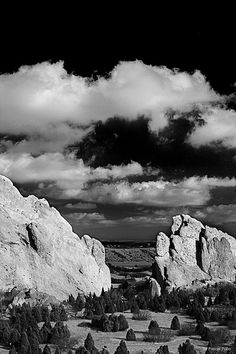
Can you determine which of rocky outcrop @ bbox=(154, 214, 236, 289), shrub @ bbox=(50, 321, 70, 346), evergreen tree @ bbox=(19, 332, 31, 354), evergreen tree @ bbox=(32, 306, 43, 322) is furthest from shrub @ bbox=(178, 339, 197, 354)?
rocky outcrop @ bbox=(154, 214, 236, 289)

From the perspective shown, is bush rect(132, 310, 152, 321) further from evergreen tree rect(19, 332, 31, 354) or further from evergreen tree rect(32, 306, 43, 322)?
evergreen tree rect(19, 332, 31, 354)

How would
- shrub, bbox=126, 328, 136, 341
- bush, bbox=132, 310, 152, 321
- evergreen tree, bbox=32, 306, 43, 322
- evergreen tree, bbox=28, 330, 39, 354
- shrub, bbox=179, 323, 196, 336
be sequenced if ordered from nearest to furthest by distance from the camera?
evergreen tree, bbox=28, 330, 39, 354 → shrub, bbox=126, 328, 136, 341 → shrub, bbox=179, 323, 196, 336 → evergreen tree, bbox=32, 306, 43, 322 → bush, bbox=132, 310, 152, 321

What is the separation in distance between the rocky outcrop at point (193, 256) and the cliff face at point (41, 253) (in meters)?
10.1

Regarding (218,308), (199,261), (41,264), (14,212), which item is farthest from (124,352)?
(199,261)

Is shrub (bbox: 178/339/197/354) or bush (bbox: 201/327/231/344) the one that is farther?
bush (bbox: 201/327/231/344)

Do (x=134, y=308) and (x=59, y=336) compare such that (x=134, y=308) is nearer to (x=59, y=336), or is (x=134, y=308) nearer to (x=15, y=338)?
(x=59, y=336)

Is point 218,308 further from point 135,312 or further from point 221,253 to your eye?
point 221,253

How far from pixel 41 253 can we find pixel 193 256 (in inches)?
1024

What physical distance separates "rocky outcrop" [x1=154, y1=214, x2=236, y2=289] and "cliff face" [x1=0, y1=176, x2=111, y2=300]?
10.1m

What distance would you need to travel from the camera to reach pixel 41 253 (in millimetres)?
58562

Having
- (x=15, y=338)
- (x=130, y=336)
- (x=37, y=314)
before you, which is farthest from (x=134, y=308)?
(x=15, y=338)

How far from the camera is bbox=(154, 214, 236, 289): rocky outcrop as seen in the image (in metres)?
68.2

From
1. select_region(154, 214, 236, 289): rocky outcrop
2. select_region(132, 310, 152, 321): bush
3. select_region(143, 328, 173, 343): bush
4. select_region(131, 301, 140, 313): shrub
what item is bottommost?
select_region(143, 328, 173, 343): bush

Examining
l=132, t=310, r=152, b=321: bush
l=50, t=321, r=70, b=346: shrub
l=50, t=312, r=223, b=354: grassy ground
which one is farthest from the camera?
l=132, t=310, r=152, b=321: bush
